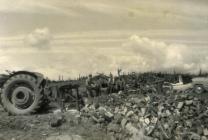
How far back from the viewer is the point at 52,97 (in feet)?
82.3

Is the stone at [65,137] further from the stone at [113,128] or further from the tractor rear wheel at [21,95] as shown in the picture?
the tractor rear wheel at [21,95]

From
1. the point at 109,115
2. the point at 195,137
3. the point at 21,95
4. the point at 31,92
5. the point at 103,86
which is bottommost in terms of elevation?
the point at 195,137

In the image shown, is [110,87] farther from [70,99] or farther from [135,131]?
[135,131]

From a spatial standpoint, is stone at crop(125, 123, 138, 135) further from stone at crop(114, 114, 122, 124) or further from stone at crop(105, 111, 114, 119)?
stone at crop(105, 111, 114, 119)

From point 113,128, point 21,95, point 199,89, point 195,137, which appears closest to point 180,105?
point 195,137

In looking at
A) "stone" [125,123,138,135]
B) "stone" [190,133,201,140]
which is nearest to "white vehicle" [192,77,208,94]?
"stone" [190,133,201,140]

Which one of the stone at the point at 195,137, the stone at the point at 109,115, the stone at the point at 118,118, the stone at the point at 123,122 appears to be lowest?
the stone at the point at 195,137

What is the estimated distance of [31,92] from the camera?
25.1 meters

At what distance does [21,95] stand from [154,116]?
23.0ft

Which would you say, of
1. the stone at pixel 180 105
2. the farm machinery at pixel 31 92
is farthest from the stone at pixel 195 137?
the farm machinery at pixel 31 92

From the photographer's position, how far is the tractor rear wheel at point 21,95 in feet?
81.0

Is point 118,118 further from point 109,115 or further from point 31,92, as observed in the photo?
point 31,92

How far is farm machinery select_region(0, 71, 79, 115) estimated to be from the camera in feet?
81.3

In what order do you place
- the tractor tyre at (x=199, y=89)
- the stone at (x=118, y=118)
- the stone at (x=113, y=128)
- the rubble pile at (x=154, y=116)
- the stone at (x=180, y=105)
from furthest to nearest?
the tractor tyre at (x=199, y=89) → the stone at (x=118, y=118) → the stone at (x=113, y=128) → the stone at (x=180, y=105) → the rubble pile at (x=154, y=116)
